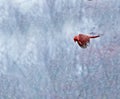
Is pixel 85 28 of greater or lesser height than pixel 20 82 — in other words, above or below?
above

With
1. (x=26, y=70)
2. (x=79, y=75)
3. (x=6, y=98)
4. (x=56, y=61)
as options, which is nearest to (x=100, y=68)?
(x=79, y=75)

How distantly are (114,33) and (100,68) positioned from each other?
2.88 meters

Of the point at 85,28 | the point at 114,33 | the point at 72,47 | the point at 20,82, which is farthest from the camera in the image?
the point at 20,82

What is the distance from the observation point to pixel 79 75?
21703 millimetres

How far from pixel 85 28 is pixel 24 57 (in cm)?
533

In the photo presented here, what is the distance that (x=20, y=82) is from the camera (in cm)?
2244

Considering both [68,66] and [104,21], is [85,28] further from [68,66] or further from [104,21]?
[68,66]

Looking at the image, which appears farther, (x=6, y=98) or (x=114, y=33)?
(x=6, y=98)

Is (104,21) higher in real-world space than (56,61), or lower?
higher

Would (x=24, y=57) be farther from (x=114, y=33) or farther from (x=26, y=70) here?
(x=114, y=33)

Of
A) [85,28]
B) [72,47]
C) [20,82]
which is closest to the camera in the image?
[85,28]

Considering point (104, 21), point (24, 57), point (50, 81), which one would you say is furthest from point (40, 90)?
point (104, 21)

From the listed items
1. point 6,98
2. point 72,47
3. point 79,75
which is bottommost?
point 6,98

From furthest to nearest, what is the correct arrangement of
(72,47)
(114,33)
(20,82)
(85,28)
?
(20,82) → (72,47) → (114,33) → (85,28)
